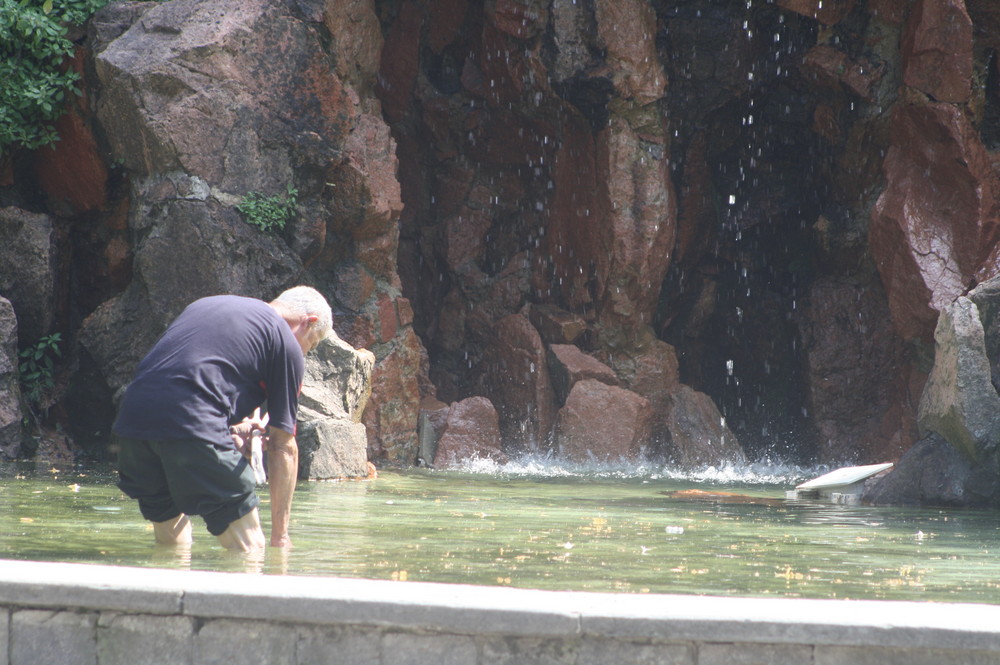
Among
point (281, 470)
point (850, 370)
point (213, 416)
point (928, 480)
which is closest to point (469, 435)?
point (850, 370)

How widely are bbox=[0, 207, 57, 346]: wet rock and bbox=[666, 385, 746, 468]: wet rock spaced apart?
312 inches

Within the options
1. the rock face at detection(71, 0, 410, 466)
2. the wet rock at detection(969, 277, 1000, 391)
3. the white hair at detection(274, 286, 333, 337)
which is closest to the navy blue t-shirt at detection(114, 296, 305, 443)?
the white hair at detection(274, 286, 333, 337)

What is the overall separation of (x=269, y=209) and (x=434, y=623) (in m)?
8.87

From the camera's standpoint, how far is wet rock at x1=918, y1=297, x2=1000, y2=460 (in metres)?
7.48

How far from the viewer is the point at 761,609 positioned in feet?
7.75

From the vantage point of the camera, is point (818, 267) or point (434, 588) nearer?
point (434, 588)

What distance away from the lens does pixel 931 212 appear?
40.1 feet

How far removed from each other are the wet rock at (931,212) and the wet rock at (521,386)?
4.61m

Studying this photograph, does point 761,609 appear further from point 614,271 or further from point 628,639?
point 614,271

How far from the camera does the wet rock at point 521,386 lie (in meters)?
14.4

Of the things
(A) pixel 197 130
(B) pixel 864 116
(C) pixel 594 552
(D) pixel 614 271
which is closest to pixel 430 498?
(C) pixel 594 552

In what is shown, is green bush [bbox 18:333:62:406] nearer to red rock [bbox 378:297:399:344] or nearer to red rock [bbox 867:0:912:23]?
red rock [bbox 378:297:399:344]

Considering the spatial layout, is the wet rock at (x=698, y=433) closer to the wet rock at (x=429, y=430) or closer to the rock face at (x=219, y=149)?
the wet rock at (x=429, y=430)

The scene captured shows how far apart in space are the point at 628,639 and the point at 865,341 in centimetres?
1324
